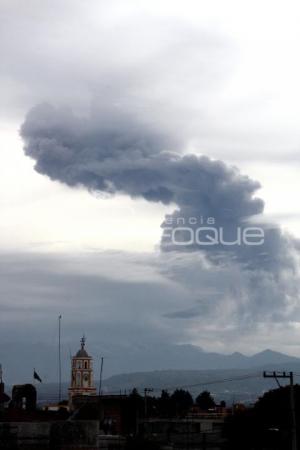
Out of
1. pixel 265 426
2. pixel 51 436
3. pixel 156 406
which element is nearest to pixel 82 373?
pixel 156 406

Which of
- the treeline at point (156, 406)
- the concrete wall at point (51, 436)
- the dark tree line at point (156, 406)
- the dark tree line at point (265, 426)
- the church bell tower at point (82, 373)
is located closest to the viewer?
the concrete wall at point (51, 436)

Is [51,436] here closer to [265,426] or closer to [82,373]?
[265,426]

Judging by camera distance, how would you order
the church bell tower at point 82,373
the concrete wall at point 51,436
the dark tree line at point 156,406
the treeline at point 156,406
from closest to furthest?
the concrete wall at point 51,436 → the dark tree line at point 156,406 → the treeline at point 156,406 → the church bell tower at point 82,373

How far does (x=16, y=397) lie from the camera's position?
93.4 m

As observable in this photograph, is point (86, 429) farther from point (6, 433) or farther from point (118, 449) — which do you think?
point (118, 449)

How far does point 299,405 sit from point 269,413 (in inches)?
265

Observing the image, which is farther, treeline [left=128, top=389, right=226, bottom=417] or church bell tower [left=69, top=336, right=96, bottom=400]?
church bell tower [left=69, top=336, right=96, bottom=400]

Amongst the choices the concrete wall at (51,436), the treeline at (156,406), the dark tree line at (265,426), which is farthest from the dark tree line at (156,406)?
the concrete wall at (51,436)

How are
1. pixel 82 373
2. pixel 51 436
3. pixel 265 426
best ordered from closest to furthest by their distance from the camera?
pixel 51 436
pixel 265 426
pixel 82 373

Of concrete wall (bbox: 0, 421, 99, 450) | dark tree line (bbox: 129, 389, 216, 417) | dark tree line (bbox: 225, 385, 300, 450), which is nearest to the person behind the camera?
concrete wall (bbox: 0, 421, 99, 450)

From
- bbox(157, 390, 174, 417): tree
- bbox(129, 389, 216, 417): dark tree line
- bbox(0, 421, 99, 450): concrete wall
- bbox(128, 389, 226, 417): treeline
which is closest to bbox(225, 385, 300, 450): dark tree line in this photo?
bbox(128, 389, 226, 417): treeline

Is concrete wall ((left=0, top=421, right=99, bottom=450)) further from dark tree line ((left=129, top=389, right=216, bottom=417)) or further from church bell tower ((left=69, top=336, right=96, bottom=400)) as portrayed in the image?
church bell tower ((left=69, top=336, right=96, bottom=400))

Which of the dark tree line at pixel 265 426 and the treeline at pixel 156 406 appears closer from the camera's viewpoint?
the dark tree line at pixel 265 426

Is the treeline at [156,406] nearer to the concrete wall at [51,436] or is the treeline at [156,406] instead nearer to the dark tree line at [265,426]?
the dark tree line at [265,426]
